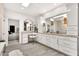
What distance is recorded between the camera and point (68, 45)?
6.84 feet

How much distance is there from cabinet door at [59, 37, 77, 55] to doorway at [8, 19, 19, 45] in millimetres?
1313

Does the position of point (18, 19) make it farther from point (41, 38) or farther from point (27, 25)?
point (41, 38)

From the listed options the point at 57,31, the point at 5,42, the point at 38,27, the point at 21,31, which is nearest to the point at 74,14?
the point at 57,31

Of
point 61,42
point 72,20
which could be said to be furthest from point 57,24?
point 61,42

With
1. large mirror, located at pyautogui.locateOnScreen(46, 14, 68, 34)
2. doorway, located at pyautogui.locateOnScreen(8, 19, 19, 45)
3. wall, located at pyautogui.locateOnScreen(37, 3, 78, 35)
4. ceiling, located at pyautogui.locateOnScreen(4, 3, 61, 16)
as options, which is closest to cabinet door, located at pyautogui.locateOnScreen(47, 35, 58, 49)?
large mirror, located at pyautogui.locateOnScreen(46, 14, 68, 34)

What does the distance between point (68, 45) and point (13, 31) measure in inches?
59.7

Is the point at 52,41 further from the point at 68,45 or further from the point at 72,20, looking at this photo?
the point at 72,20

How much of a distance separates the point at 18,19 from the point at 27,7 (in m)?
0.39

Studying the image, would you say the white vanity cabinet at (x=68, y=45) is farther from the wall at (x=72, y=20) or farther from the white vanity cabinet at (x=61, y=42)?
the wall at (x=72, y=20)

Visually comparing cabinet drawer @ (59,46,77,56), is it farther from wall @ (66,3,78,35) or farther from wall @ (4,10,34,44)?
wall @ (4,10,34,44)

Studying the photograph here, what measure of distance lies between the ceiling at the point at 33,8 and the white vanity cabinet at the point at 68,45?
3.21 feet

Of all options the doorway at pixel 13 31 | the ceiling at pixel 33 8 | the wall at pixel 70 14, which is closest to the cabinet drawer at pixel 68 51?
the wall at pixel 70 14

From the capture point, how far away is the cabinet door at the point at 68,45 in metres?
1.94

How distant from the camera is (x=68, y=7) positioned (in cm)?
194
